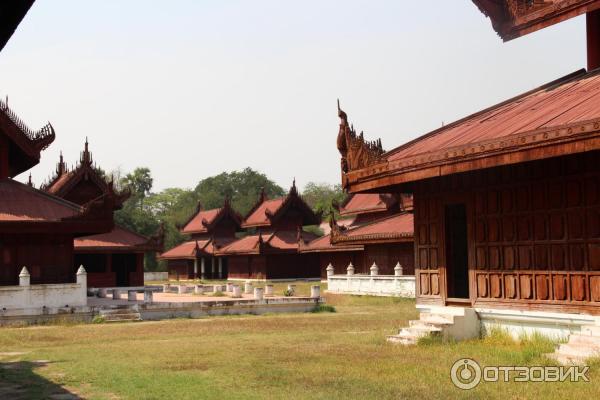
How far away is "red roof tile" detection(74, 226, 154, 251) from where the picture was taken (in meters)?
48.8

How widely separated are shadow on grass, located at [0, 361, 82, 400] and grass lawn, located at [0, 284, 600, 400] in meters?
0.02

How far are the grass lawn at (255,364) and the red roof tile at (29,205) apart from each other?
22.3 ft

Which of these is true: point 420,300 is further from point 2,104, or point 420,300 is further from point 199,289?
point 199,289

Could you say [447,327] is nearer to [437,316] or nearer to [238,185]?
[437,316]

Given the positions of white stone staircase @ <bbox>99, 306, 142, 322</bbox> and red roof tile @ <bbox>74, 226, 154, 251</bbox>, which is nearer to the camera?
white stone staircase @ <bbox>99, 306, 142, 322</bbox>

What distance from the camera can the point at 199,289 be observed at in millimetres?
43000

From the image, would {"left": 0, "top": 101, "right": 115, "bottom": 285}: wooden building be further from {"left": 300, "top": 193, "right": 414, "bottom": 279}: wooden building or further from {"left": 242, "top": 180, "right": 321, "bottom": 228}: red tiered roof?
{"left": 242, "top": 180, "right": 321, "bottom": 228}: red tiered roof

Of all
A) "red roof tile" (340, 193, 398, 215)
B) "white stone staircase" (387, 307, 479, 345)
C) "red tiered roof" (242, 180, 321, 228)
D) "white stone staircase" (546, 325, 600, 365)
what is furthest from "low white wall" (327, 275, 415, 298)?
"red tiered roof" (242, 180, 321, 228)

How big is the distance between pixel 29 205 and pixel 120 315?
19.1 ft

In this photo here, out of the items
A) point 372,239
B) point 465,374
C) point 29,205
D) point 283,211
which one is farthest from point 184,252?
point 465,374

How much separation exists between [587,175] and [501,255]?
2.62 meters

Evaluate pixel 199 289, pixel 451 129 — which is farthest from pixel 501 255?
pixel 199 289

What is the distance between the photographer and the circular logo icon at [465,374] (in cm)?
→ 1183

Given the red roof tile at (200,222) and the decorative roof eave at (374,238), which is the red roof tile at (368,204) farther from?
the red roof tile at (200,222)
